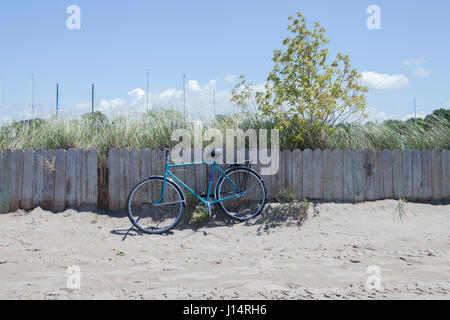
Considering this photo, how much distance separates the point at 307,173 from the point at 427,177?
2573 millimetres

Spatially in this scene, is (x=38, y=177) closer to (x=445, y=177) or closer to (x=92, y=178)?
(x=92, y=178)

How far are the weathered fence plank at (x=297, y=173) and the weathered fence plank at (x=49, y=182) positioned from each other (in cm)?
452

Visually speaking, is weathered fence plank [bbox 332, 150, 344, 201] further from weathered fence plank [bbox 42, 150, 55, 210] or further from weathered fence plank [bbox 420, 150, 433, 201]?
weathered fence plank [bbox 42, 150, 55, 210]

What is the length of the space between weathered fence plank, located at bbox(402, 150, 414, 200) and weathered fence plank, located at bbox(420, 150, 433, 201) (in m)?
0.32

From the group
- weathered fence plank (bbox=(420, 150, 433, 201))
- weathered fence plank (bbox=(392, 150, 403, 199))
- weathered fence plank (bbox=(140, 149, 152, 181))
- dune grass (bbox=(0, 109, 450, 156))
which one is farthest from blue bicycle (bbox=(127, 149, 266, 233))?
weathered fence plank (bbox=(420, 150, 433, 201))

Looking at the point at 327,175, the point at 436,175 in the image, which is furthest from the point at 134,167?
the point at 436,175

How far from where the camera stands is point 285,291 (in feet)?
10.8

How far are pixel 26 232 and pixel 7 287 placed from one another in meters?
2.51

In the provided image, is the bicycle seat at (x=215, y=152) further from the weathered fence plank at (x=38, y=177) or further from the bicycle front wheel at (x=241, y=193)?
the weathered fence plank at (x=38, y=177)

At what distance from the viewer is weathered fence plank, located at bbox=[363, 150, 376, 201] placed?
700cm

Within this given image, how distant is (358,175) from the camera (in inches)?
275

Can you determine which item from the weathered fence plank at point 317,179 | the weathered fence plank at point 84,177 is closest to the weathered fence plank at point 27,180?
the weathered fence plank at point 84,177
